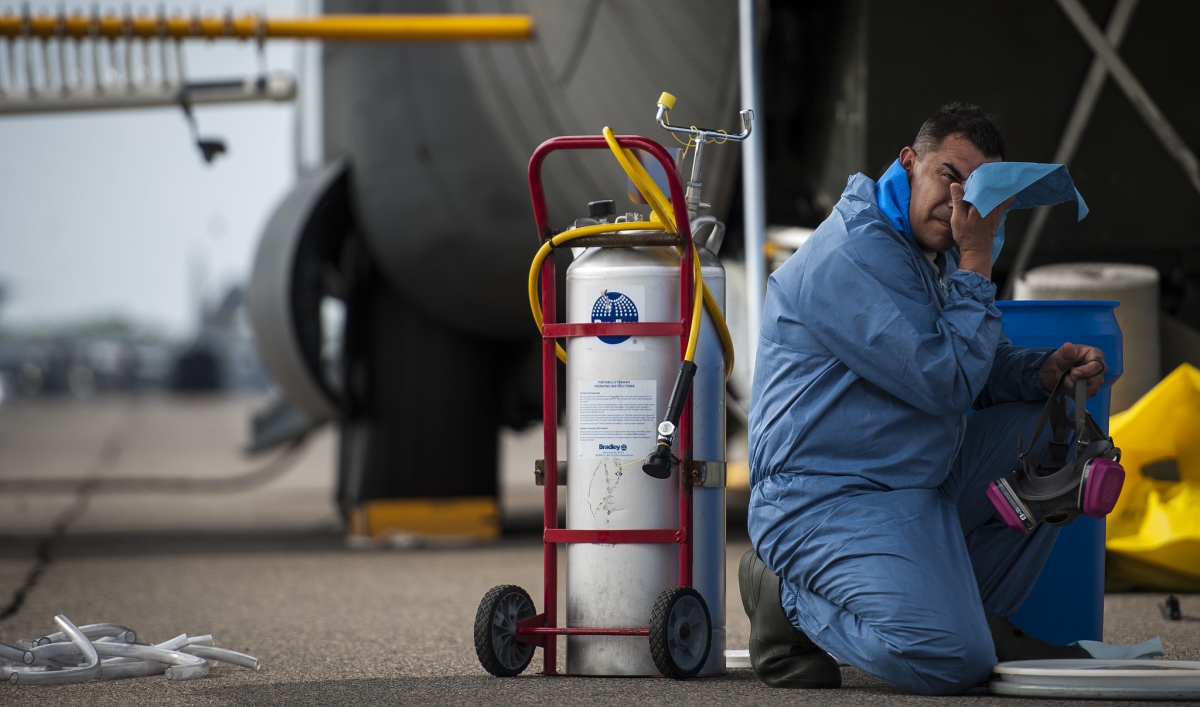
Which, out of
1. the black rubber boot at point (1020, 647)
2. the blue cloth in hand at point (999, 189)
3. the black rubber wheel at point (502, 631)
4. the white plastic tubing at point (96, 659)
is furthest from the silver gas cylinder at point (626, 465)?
the white plastic tubing at point (96, 659)

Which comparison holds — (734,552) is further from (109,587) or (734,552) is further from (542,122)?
(109,587)

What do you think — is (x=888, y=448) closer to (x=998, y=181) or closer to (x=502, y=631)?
(x=998, y=181)

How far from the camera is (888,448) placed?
9.73ft

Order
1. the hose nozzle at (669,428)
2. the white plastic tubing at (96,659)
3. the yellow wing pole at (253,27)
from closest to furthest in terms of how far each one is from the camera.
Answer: the hose nozzle at (669,428)
the white plastic tubing at (96,659)
the yellow wing pole at (253,27)

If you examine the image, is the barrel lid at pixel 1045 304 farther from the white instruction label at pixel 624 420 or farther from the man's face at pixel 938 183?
the white instruction label at pixel 624 420

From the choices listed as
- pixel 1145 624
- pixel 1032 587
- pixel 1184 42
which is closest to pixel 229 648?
pixel 1032 587

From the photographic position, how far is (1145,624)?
13.3 feet

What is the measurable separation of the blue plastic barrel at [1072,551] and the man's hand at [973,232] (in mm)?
Answer: 520

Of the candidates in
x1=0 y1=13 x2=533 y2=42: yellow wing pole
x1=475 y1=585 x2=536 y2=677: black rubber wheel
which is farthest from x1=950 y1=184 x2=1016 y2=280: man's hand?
x1=0 y1=13 x2=533 y2=42: yellow wing pole

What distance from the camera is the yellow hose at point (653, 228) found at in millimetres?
3148

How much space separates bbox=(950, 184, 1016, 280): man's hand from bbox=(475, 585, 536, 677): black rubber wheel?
1.29 metres

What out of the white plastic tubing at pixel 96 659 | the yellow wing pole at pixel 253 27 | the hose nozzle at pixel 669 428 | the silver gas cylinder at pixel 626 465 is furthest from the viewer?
the yellow wing pole at pixel 253 27

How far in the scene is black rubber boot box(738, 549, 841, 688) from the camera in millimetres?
3053

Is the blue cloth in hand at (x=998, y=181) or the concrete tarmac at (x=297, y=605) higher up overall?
the blue cloth in hand at (x=998, y=181)
